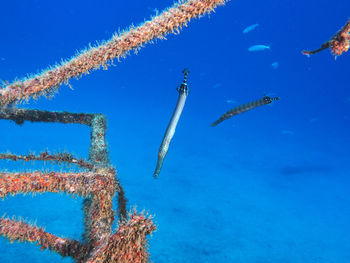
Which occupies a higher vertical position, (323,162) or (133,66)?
(133,66)

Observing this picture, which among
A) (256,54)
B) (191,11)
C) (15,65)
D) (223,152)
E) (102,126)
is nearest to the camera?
(191,11)

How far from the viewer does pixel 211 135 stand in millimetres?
44469

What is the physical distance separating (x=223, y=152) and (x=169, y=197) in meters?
18.2

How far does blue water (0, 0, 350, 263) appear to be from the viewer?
13.1m

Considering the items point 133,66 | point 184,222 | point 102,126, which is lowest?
point 102,126

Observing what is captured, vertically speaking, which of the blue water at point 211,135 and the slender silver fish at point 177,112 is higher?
the blue water at point 211,135

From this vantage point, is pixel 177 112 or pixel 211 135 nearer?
pixel 177 112

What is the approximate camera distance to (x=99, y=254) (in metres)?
1.90

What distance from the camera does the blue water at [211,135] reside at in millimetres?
13086

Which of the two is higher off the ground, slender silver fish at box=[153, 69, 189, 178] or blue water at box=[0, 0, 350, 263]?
blue water at box=[0, 0, 350, 263]

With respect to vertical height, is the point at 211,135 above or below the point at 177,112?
above

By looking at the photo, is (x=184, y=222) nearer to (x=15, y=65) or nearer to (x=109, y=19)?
(x=15, y=65)

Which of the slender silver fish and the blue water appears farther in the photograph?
the blue water

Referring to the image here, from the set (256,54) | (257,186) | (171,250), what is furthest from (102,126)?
(256,54)
